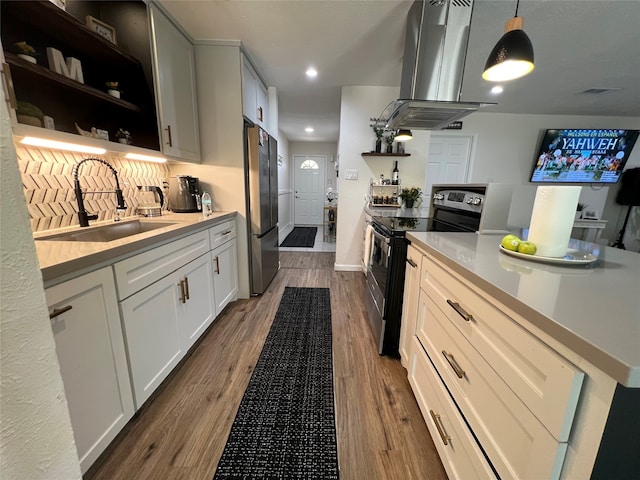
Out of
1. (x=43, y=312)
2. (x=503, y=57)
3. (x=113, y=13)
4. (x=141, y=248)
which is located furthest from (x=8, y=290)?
(x=113, y=13)

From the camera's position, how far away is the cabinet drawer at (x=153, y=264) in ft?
3.67

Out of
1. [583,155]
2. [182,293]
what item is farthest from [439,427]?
[583,155]

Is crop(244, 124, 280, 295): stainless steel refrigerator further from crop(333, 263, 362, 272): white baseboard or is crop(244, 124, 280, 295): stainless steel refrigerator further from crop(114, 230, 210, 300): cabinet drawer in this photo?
crop(333, 263, 362, 272): white baseboard

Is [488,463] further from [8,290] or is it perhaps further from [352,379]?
[8,290]

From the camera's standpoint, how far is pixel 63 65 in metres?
1.41

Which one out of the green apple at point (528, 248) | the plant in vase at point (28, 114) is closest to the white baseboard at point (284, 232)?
the plant in vase at point (28, 114)

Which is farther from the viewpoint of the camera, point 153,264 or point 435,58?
point 435,58

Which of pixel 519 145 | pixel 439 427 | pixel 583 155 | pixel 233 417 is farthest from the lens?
pixel 519 145

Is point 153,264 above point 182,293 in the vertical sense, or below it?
above

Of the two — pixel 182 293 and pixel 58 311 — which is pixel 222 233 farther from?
pixel 58 311

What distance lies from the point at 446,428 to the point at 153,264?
5.09 feet

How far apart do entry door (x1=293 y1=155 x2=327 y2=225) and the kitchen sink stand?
5660mm

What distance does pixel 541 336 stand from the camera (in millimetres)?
566

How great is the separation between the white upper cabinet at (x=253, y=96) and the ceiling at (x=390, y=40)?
127 mm
